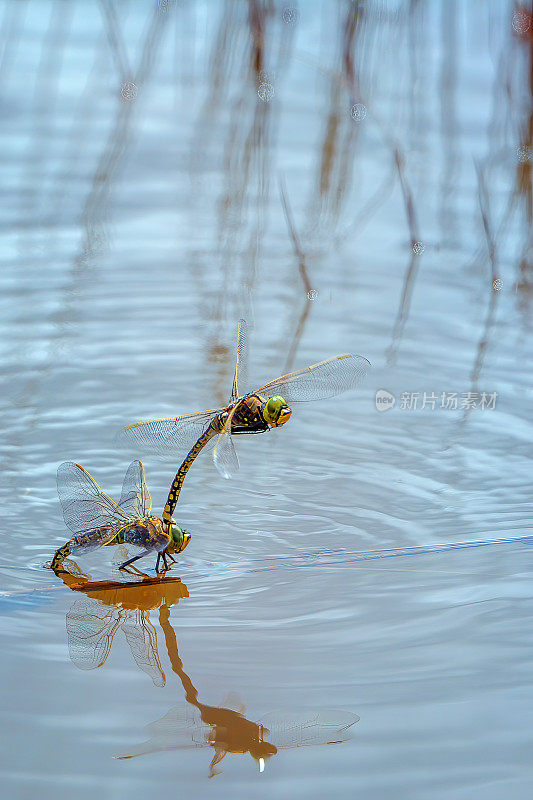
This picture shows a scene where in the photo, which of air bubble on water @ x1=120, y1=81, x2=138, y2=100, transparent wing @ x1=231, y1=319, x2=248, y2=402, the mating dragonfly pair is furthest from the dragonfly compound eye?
air bubble on water @ x1=120, y1=81, x2=138, y2=100

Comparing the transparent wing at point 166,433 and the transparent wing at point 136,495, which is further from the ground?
the transparent wing at point 166,433

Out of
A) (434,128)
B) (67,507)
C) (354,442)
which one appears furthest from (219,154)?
(67,507)

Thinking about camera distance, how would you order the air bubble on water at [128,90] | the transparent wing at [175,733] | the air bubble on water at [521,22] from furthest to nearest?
the air bubble on water at [128,90]
the air bubble on water at [521,22]
the transparent wing at [175,733]

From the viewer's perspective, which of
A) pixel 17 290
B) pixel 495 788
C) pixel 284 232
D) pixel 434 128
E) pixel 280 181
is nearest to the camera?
pixel 495 788

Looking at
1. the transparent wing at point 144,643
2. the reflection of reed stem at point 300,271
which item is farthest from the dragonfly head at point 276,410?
the reflection of reed stem at point 300,271

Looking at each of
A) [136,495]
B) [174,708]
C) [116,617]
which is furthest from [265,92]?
[174,708]

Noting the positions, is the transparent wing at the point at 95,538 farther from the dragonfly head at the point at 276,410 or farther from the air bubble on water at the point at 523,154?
the air bubble on water at the point at 523,154

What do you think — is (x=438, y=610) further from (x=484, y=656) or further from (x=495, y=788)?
(x=495, y=788)

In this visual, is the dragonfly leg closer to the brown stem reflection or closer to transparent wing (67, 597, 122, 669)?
transparent wing (67, 597, 122, 669)
